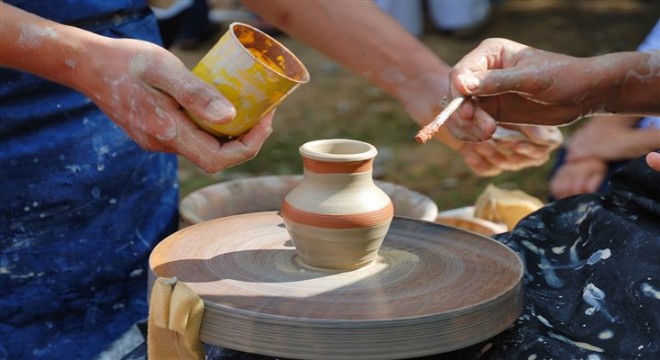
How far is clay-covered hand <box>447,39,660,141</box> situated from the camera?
2.06 metres

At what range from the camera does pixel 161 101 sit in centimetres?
183

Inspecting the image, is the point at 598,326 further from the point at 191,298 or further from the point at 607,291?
the point at 191,298

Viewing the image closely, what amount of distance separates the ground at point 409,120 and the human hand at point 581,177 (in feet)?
4.42

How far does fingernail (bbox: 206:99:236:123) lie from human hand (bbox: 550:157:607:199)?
1680 mm

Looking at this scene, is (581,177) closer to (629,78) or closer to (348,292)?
(629,78)

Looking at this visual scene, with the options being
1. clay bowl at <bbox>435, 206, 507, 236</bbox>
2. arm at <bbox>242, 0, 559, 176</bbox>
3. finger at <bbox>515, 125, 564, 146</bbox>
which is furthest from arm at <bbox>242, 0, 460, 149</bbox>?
clay bowl at <bbox>435, 206, 507, 236</bbox>

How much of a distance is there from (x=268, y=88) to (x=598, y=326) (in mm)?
740

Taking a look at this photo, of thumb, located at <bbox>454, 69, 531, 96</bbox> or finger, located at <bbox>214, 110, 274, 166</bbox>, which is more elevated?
thumb, located at <bbox>454, 69, 531, 96</bbox>

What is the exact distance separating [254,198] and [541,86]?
102 centimetres

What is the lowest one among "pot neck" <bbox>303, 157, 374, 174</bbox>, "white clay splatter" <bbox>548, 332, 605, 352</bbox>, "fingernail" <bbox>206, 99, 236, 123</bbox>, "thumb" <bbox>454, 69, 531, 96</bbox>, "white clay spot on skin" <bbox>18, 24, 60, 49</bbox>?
"white clay splatter" <bbox>548, 332, 605, 352</bbox>

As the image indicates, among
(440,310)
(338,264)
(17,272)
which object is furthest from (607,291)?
(17,272)

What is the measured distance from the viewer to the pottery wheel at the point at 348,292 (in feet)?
5.18

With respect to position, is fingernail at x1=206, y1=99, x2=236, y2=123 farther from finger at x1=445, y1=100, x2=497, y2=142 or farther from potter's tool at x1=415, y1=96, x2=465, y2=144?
finger at x1=445, y1=100, x2=497, y2=142

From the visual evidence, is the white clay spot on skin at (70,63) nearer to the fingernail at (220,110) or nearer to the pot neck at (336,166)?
the fingernail at (220,110)
